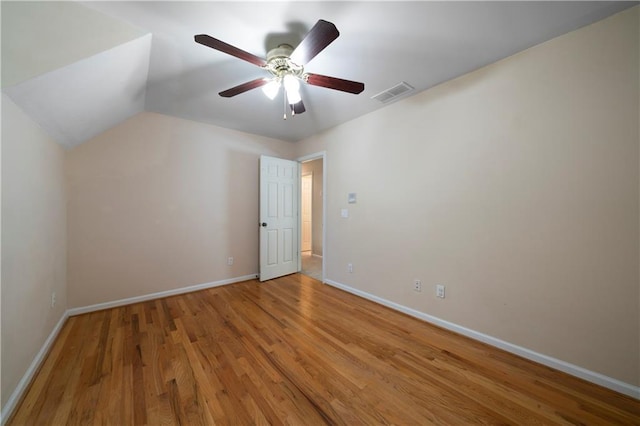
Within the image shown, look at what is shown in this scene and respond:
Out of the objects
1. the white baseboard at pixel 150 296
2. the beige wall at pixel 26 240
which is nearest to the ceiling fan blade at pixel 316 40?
the beige wall at pixel 26 240

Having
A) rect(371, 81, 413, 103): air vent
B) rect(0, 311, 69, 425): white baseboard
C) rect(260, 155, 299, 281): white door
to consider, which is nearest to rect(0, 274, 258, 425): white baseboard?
rect(0, 311, 69, 425): white baseboard

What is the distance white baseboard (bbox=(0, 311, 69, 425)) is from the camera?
1260 millimetres

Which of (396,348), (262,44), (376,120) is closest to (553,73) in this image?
(376,120)

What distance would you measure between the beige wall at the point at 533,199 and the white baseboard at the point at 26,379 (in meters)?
3.03

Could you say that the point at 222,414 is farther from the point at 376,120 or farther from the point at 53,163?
the point at 376,120

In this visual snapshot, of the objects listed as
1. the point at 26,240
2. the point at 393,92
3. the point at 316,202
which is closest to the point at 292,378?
the point at 26,240

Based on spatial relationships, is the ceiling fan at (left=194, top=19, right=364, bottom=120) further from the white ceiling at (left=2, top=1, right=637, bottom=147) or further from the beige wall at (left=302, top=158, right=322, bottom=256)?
the beige wall at (left=302, top=158, right=322, bottom=256)

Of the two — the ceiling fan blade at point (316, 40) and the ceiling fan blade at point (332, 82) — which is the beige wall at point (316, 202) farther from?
the ceiling fan blade at point (316, 40)

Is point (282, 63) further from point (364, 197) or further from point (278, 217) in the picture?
point (278, 217)

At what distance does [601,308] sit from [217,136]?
4.41 meters

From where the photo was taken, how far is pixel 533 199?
1784 millimetres

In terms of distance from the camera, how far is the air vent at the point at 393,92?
2304 millimetres

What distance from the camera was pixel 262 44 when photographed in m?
1.71

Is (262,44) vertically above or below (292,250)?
above
